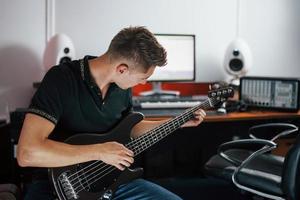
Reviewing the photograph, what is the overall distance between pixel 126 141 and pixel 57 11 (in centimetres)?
148

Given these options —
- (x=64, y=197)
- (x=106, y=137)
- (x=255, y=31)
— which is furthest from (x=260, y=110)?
(x=64, y=197)

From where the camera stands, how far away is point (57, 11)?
2770 mm

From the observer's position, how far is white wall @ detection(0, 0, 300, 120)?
106 inches

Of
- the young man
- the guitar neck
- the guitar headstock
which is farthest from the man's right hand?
the guitar headstock

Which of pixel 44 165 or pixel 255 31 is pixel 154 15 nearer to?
pixel 255 31

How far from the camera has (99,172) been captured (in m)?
1.60

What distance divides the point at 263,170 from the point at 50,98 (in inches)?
45.6

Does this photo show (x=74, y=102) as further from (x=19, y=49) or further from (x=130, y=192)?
(x=19, y=49)

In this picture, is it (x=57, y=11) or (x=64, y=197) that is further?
(x=57, y=11)

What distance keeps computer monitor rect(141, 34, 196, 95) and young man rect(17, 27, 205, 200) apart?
3.57ft

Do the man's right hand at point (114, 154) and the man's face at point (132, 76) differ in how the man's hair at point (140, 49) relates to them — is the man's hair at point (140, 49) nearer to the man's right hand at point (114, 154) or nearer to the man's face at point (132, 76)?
the man's face at point (132, 76)

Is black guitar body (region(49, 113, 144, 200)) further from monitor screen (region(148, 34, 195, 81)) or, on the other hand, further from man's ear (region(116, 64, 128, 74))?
monitor screen (region(148, 34, 195, 81))

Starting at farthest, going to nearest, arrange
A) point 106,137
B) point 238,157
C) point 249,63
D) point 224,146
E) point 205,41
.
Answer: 1. point 205,41
2. point 249,63
3. point 238,157
4. point 224,146
5. point 106,137

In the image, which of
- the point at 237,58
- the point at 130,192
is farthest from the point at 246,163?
the point at 237,58
